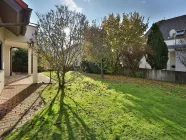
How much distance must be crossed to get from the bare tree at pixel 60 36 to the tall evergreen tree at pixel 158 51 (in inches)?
391

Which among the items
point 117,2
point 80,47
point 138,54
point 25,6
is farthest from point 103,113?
point 117,2

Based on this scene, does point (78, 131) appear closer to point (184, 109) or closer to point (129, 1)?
point (184, 109)

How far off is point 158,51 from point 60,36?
37.1 feet

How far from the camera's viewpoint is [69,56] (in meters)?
9.50

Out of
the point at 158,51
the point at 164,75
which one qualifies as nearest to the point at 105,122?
the point at 164,75

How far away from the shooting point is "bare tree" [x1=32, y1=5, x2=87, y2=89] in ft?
29.4

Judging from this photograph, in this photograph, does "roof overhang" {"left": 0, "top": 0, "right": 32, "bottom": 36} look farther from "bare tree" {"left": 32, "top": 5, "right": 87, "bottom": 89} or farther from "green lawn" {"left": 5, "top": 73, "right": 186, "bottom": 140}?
"green lawn" {"left": 5, "top": 73, "right": 186, "bottom": 140}

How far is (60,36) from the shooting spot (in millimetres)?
9055

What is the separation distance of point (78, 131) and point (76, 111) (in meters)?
1.46

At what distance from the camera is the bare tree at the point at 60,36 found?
8.97 metres

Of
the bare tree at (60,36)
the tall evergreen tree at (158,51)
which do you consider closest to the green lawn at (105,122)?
the bare tree at (60,36)

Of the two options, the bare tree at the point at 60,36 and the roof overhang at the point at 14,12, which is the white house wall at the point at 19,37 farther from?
the roof overhang at the point at 14,12

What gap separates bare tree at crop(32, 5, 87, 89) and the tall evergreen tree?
9928 mm

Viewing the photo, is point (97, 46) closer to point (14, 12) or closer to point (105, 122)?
point (14, 12)
